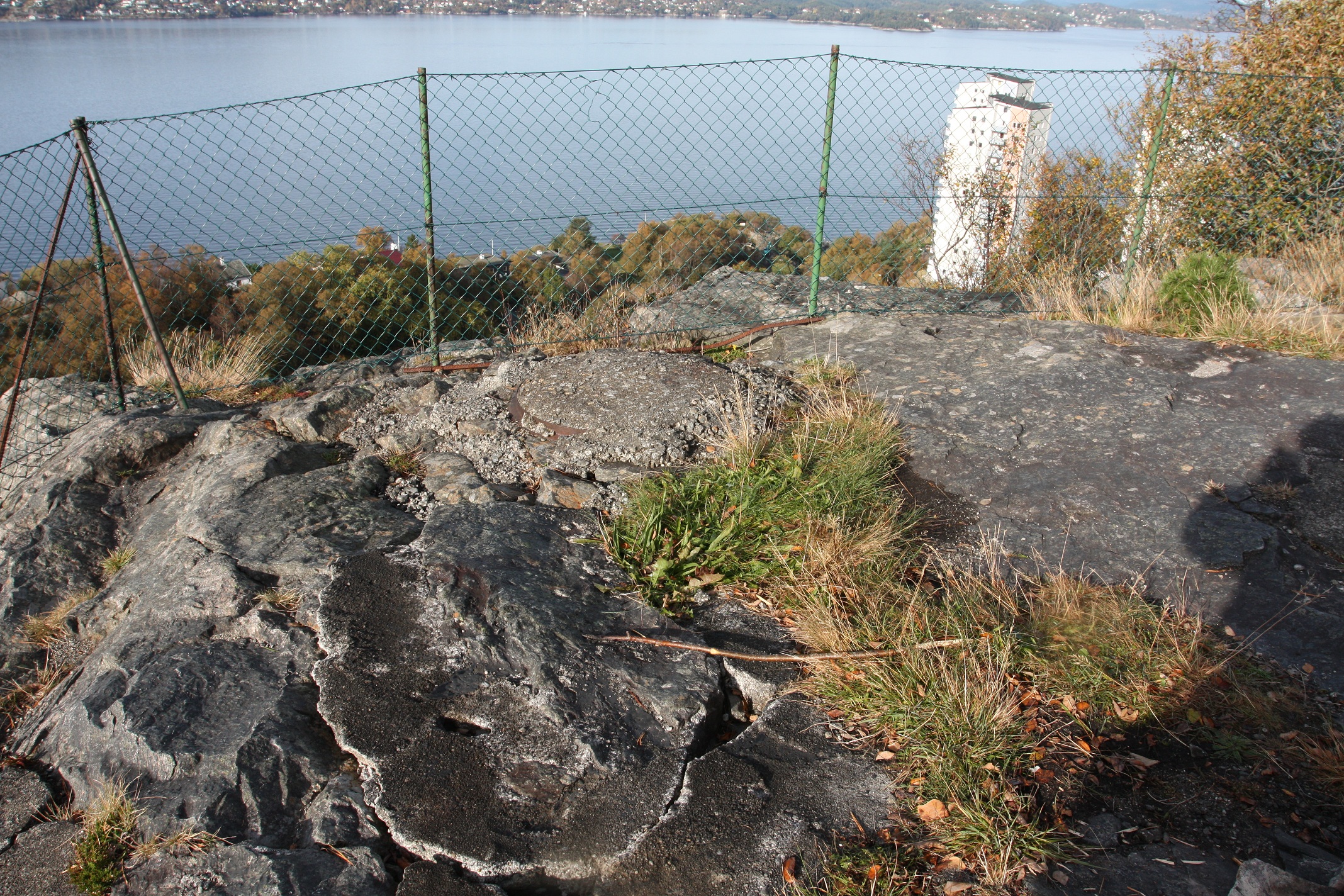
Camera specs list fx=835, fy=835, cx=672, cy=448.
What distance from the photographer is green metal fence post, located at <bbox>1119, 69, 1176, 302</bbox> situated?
5.47m

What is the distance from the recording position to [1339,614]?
8.84ft

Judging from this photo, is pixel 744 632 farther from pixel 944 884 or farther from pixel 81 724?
pixel 81 724

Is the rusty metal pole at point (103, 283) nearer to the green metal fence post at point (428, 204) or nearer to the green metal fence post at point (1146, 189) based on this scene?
the green metal fence post at point (428, 204)

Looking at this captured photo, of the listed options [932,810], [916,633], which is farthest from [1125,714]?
[932,810]

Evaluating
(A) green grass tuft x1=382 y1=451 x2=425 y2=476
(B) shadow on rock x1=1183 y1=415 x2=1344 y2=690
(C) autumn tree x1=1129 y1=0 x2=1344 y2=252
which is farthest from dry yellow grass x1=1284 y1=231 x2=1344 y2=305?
(A) green grass tuft x1=382 y1=451 x2=425 y2=476

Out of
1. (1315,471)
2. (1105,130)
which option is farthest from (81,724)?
(1105,130)

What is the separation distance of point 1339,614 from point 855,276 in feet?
20.1

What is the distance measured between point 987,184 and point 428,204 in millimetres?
7202

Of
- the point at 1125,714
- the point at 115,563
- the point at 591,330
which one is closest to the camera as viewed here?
the point at 1125,714

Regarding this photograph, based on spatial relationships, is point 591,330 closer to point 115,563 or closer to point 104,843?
point 115,563

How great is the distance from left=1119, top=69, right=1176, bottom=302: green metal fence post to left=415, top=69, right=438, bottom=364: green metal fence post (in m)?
4.42

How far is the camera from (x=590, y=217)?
479cm

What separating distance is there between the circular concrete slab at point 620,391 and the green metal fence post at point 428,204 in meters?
0.76

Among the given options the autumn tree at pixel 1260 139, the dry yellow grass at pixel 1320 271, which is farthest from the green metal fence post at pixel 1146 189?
the autumn tree at pixel 1260 139
